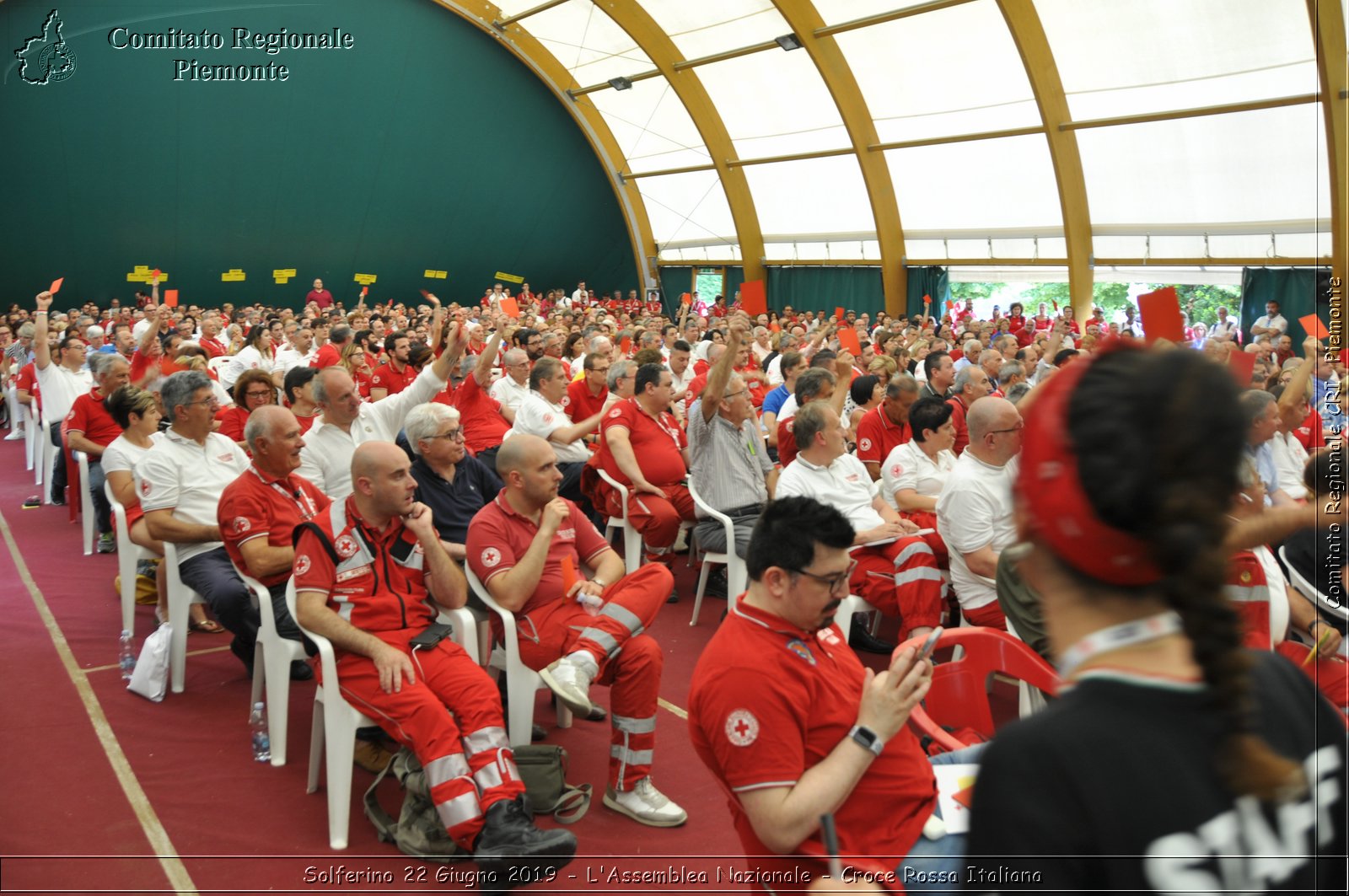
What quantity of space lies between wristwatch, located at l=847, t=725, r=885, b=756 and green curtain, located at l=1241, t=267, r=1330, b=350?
44.4 feet

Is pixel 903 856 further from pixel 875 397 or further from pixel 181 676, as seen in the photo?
pixel 875 397

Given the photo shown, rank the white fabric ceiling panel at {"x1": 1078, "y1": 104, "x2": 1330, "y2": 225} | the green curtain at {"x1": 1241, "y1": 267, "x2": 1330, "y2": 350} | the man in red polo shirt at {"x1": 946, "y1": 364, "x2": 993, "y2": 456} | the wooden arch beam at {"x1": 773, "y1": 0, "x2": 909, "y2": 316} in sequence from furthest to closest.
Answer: the wooden arch beam at {"x1": 773, "y1": 0, "x2": 909, "y2": 316} → the white fabric ceiling panel at {"x1": 1078, "y1": 104, "x2": 1330, "y2": 225} → the green curtain at {"x1": 1241, "y1": 267, "x2": 1330, "y2": 350} → the man in red polo shirt at {"x1": 946, "y1": 364, "x2": 993, "y2": 456}

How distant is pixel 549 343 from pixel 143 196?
14.7m

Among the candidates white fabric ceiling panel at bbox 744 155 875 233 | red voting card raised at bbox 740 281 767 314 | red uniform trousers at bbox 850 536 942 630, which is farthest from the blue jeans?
white fabric ceiling panel at bbox 744 155 875 233

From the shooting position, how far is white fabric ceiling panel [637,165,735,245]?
2183cm

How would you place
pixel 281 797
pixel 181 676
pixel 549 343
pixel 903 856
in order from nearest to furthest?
pixel 903 856 < pixel 281 797 < pixel 181 676 < pixel 549 343

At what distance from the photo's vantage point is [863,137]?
17.3 metres

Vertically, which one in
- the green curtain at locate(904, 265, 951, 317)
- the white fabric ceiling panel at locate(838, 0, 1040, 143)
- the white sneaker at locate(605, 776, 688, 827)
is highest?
the white fabric ceiling panel at locate(838, 0, 1040, 143)

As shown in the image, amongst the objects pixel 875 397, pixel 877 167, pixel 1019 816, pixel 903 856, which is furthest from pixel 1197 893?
pixel 877 167

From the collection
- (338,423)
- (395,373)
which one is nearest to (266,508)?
(338,423)

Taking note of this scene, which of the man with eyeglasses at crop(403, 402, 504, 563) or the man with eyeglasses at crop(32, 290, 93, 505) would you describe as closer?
the man with eyeglasses at crop(403, 402, 504, 563)

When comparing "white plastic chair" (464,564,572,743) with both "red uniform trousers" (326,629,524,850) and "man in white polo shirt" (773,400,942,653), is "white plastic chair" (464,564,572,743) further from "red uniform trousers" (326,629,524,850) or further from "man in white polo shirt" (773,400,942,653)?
"man in white polo shirt" (773,400,942,653)

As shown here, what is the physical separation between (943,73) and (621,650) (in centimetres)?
1488

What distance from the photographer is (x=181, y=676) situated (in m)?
4.09
